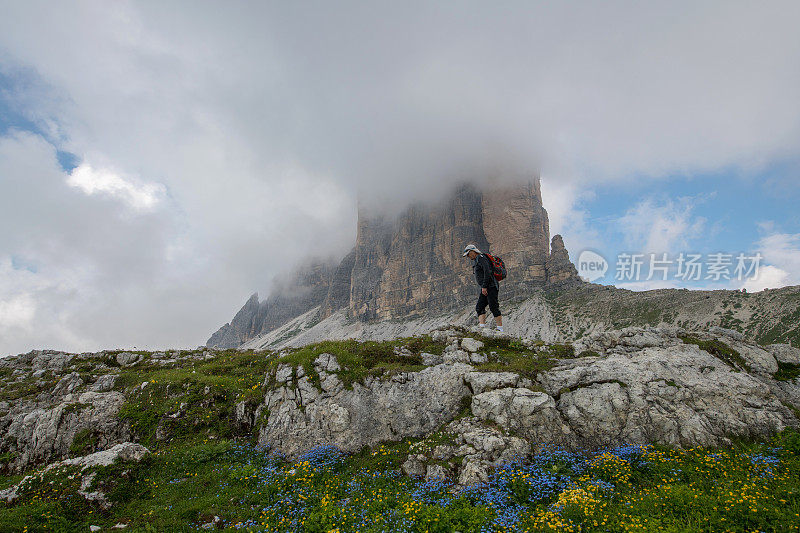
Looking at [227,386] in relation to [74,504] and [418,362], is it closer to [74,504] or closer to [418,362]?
[74,504]

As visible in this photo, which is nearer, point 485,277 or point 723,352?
point 723,352

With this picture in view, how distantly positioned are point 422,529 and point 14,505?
33.9 feet

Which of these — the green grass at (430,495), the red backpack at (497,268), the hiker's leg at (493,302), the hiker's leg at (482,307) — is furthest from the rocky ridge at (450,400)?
the red backpack at (497,268)

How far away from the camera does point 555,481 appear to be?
826 centimetres

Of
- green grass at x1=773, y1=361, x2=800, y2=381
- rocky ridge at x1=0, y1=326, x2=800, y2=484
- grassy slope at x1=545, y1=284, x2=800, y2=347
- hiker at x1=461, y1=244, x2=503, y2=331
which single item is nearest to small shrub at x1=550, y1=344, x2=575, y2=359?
rocky ridge at x1=0, y1=326, x2=800, y2=484

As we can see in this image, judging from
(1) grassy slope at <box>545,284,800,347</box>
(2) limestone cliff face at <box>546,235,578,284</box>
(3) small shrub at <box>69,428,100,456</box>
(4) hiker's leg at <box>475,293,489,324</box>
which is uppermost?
(2) limestone cliff face at <box>546,235,578,284</box>

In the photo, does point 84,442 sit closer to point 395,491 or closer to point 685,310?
point 395,491

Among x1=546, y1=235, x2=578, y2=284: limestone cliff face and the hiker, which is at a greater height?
x1=546, y1=235, x2=578, y2=284: limestone cliff face

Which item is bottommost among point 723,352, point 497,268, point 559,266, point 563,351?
point 563,351

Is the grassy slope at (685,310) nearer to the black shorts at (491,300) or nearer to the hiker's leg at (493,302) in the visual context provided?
the hiker's leg at (493,302)

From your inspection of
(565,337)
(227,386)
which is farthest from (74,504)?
(565,337)

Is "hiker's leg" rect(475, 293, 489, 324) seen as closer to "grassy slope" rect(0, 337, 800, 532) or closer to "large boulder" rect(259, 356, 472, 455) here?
"grassy slope" rect(0, 337, 800, 532)

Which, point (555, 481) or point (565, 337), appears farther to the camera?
point (565, 337)

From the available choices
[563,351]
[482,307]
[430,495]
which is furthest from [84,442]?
[563,351]
